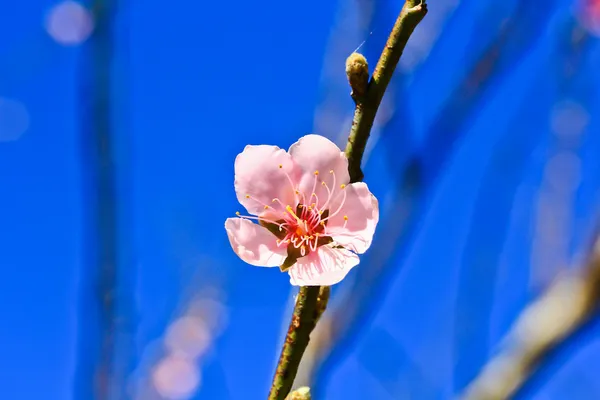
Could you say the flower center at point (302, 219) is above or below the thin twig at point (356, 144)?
above

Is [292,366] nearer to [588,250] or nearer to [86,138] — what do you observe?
[588,250]

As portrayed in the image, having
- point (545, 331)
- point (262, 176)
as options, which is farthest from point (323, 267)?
point (545, 331)

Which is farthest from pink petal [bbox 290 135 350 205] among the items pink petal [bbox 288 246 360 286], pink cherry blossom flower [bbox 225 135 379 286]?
pink petal [bbox 288 246 360 286]

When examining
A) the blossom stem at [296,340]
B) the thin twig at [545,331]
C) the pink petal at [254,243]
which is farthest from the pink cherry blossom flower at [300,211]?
the thin twig at [545,331]

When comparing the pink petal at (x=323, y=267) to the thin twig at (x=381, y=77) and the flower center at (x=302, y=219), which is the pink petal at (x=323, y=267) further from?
the thin twig at (x=381, y=77)

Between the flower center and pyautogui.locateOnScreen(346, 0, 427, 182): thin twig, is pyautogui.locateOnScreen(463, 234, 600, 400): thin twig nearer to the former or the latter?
the flower center

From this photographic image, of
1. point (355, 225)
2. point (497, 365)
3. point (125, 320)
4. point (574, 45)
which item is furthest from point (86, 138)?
point (574, 45)
